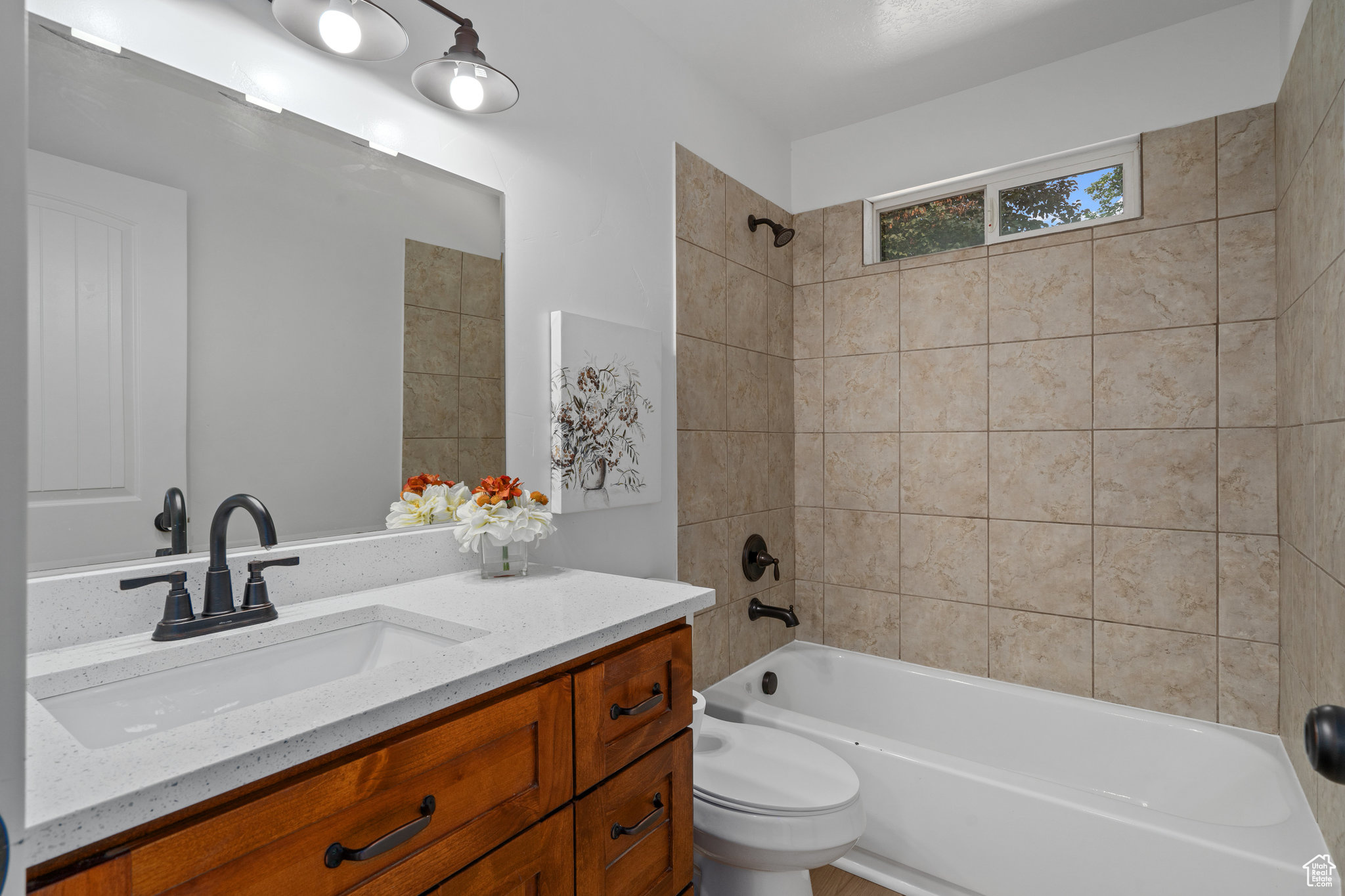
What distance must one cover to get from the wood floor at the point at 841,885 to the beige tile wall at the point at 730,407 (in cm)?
67

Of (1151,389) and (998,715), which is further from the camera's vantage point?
(998,715)

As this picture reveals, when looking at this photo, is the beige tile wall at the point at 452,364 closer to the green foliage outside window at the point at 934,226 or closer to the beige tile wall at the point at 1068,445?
the beige tile wall at the point at 1068,445

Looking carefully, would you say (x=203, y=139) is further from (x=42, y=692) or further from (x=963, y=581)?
(x=963, y=581)

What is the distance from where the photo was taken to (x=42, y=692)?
0.83m

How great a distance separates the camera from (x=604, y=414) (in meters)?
1.91

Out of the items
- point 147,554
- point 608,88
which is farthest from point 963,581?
point 147,554

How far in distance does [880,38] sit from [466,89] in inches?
57.4

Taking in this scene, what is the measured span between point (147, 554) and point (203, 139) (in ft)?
2.31

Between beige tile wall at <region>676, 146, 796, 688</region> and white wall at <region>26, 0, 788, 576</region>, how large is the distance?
92 mm

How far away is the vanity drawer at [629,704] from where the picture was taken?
1011mm

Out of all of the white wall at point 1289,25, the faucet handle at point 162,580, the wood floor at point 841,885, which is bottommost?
the wood floor at point 841,885

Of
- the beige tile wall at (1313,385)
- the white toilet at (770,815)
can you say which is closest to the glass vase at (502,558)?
the white toilet at (770,815)

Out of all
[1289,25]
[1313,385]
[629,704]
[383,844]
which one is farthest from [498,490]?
[1289,25]

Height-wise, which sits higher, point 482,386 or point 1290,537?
point 482,386
